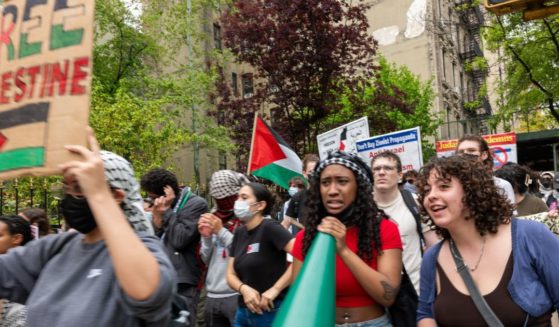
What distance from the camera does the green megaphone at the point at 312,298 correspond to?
222cm

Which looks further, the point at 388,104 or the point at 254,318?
the point at 388,104

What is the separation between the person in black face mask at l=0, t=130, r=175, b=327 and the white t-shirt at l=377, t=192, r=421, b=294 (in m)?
2.80

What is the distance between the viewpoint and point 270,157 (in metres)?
7.09

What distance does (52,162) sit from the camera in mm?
2004

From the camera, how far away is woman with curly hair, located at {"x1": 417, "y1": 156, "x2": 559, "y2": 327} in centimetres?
258

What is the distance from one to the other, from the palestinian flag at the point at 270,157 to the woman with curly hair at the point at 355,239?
3.39 m

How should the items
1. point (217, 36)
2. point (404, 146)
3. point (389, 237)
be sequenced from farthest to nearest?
point (217, 36)
point (404, 146)
point (389, 237)

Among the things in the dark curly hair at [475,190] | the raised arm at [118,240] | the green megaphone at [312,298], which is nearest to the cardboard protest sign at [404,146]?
the dark curly hair at [475,190]

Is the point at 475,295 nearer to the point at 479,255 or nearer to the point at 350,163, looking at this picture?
the point at 479,255

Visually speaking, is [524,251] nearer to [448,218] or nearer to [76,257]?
[448,218]

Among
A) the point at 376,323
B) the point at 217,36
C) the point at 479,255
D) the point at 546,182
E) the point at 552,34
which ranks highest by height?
the point at 217,36

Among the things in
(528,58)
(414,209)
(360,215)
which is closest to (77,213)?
(360,215)

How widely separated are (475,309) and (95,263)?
1727mm

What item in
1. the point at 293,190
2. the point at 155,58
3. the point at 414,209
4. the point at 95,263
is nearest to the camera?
the point at 95,263
